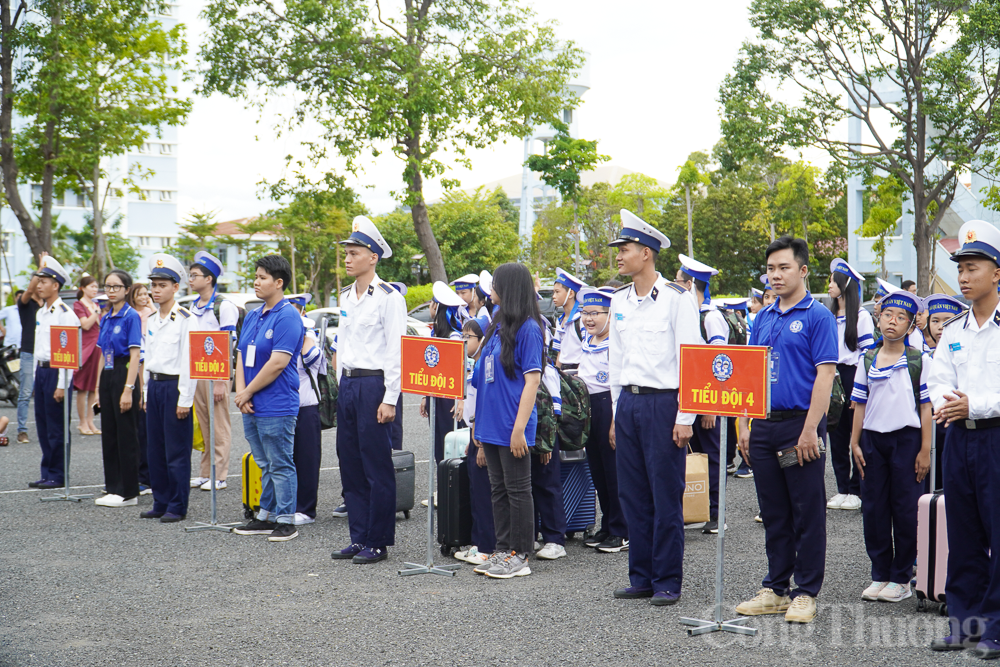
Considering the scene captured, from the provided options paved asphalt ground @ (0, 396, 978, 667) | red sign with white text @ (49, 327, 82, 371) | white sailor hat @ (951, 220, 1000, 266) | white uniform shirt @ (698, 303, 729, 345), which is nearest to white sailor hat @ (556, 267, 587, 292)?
white uniform shirt @ (698, 303, 729, 345)

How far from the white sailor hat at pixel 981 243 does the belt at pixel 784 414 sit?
1095 mm

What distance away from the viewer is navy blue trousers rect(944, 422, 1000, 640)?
170 inches

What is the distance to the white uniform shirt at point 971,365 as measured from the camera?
4285mm

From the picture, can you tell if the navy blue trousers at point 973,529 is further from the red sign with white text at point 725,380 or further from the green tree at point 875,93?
the green tree at point 875,93

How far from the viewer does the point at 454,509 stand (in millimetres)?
6602

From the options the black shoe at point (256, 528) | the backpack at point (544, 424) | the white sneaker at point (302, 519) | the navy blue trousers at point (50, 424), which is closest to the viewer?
the backpack at point (544, 424)

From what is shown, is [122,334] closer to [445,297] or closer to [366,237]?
[445,297]

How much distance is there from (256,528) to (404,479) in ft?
4.20

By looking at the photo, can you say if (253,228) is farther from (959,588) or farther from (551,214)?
(959,588)

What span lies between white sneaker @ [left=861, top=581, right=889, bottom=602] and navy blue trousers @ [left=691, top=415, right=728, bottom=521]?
1.86 metres

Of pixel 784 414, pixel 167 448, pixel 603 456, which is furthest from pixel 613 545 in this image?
pixel 167 448

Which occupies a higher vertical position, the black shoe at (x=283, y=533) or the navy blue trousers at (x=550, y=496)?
the navy blue trousers at (x=550, y=496)

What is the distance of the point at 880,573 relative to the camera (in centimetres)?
539

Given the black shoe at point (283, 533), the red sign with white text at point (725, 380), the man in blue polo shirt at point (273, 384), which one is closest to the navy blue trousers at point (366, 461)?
the man in blue polo shirt at point (273, 384)
